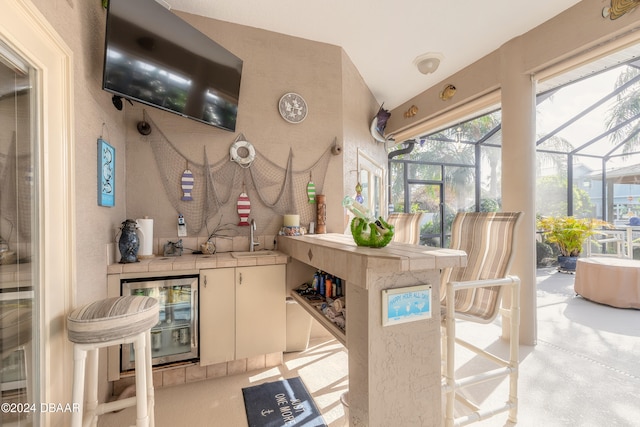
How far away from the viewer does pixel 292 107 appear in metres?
2.90

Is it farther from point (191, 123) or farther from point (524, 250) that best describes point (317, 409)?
point (191, 123)

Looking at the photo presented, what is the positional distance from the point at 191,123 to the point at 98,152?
0.92 meters

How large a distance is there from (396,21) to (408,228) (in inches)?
76.0

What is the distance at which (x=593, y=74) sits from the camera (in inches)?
119

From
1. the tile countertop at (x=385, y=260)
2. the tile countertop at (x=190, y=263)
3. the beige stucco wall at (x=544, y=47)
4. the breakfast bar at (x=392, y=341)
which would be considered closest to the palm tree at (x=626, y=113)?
the beige stucco wall at (x=544, y=47)

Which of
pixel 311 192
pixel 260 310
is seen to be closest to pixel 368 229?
pixel 260 310

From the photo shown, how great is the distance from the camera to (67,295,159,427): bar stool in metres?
1.16

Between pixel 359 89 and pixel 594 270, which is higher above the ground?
pixel 359 89

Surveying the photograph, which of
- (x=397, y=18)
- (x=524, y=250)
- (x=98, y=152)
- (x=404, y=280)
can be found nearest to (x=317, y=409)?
(x=404, y=280)

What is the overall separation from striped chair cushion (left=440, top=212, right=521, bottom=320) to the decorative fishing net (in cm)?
144

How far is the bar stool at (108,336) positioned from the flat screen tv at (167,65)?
1.25m

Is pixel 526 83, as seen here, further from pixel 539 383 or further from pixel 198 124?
pixel 198 124

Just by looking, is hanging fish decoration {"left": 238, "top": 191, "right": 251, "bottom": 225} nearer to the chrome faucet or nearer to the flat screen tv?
the chrome faucet

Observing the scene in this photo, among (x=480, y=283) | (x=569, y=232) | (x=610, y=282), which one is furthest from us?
(x=569, y=232)
